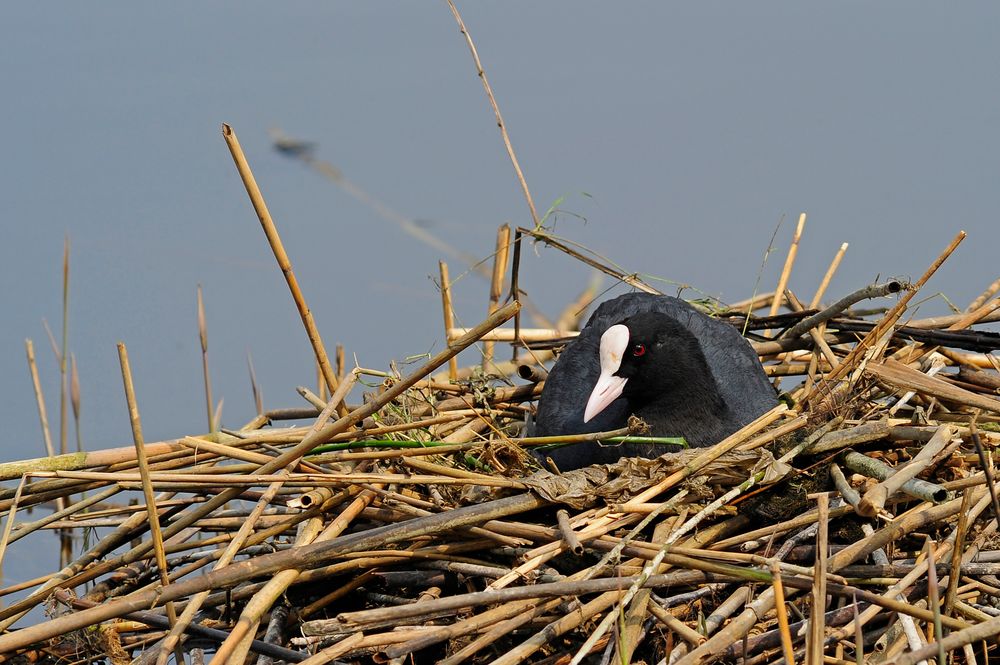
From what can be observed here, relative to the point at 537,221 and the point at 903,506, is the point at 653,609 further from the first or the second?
the point at 537,221

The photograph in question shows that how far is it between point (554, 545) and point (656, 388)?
0.92 meters

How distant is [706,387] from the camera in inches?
118

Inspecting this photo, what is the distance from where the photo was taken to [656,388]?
304 cm

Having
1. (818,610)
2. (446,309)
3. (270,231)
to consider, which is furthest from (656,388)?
(818,610)

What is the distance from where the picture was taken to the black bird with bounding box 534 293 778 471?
2.97m

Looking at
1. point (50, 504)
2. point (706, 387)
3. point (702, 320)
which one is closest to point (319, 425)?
point (706, 387)

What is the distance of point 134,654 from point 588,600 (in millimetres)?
994

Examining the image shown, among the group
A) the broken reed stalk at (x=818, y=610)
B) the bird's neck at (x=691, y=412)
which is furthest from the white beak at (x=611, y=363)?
the broken reed stalk at (x=818, y=610)

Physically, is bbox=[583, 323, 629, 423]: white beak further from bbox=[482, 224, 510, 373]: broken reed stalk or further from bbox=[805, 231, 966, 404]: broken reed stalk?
bbox=[482, 224, 510, 373]: broken reed stalk

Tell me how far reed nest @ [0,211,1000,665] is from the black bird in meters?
0.21

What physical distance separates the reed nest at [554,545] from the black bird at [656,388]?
21 cm

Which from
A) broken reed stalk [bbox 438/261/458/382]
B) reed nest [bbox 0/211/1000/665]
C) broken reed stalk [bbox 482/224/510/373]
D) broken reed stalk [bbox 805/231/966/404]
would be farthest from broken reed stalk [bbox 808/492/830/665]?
broken reed stalk [bbox 482/224/510/373]

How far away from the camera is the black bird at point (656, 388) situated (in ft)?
9.74

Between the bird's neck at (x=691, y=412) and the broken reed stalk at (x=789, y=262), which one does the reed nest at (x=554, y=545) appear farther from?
the broken reed stalk at (x=789, y=262)
